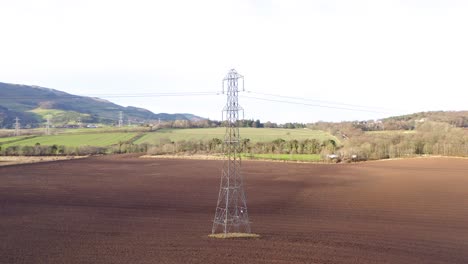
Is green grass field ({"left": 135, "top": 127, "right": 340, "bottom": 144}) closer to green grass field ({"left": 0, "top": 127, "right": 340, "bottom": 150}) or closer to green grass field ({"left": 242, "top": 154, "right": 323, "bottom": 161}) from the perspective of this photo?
green grass field ({"left": 0, "top": 127, "right": 340, "bottom": 150})

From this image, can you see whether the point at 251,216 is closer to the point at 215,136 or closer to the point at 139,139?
the point at 215,136

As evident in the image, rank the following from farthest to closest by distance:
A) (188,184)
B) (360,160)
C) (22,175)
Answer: (360,160), (22,175), (188,184)

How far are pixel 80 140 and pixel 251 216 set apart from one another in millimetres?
86084

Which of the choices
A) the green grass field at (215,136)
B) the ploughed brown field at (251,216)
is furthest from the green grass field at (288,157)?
the ploughed brown field at (251,216)

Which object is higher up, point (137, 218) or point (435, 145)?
point (435, 145)

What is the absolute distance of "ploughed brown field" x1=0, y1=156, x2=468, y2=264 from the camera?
25375 mm

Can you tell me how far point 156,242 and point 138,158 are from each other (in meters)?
68.6

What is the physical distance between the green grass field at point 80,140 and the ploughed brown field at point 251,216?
35272mm

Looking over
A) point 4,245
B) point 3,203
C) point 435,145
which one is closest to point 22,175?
point 3,203

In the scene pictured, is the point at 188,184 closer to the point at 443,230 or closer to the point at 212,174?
the point at 212,174

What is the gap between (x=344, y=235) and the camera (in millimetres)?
29781

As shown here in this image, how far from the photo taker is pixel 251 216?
122ft

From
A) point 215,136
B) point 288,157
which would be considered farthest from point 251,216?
point 215,136

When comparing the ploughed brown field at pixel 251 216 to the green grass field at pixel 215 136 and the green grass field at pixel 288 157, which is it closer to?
the green grass field at pixel 288 157
